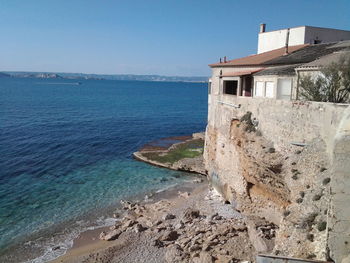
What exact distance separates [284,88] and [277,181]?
6.93m

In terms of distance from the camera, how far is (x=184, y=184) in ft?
93.5

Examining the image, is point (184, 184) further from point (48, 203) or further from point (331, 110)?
point (331, 110)

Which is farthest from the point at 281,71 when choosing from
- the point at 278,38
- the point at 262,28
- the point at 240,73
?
the point at 262,28

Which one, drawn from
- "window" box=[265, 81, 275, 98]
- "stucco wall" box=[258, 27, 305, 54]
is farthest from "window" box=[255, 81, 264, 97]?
"stucco wall" box=[258, 27, 305, 54]

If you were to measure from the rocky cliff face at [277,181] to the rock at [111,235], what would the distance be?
8.43 metres

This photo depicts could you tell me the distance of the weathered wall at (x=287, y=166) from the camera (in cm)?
1058

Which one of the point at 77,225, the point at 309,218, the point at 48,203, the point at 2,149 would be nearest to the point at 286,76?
the point at 309,218

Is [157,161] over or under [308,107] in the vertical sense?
under

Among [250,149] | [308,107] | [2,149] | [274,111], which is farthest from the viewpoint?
[2,149]

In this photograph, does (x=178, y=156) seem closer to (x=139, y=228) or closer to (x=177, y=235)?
(x=139, y=228)

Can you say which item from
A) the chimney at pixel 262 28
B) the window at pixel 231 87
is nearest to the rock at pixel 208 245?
the window at pixel 231 87

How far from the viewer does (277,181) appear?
52.3 feet

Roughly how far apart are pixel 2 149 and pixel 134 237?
91.3ft

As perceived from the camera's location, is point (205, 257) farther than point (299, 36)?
No
